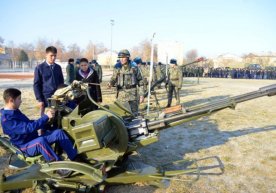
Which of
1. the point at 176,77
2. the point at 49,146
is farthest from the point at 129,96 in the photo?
the point at 176,77

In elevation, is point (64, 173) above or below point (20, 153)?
below

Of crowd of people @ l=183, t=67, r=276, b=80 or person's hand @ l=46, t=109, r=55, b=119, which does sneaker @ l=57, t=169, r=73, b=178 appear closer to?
person's hand @ l=46, t=109, r=55, b=119

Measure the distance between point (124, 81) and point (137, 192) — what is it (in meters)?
3.57

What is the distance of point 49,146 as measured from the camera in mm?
4168

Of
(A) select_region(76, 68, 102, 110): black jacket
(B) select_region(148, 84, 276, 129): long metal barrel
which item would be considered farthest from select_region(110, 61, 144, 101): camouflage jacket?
(B) select_region(148, 84, 276, 129): long metal barrel

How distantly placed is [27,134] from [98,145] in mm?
1106

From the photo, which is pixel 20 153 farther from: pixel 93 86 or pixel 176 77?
pixel 176 77

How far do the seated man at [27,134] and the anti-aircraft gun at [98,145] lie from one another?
0.43ft

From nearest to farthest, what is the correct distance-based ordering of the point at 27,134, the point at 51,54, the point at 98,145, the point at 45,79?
1. the point at 98,145
2. the point at 27,134
3. the point at 51,54
4. the point at 45,79

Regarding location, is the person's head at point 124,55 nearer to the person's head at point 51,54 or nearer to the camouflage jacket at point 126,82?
the camouflage jacket at point 126,82

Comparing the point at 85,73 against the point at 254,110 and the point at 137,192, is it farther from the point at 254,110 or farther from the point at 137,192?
the point at 254,110

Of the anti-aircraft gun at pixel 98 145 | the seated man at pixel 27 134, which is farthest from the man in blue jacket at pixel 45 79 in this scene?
the seated man at pixel 27 134

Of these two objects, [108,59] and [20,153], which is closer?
[20,153]

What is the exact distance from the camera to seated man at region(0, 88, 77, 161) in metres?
4.10
